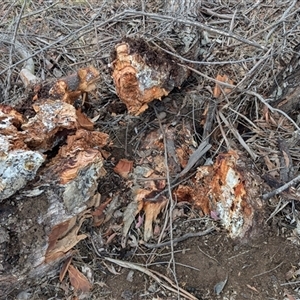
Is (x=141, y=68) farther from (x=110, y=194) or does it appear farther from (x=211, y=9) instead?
(x=211, y=9)

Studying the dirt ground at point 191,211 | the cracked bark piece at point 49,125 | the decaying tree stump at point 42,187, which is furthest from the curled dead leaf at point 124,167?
the cracked bark piece at point 49,125

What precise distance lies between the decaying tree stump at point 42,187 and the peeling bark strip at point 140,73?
12.2 inches

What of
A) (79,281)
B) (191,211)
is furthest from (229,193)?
(79,281)

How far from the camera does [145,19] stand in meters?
2.88

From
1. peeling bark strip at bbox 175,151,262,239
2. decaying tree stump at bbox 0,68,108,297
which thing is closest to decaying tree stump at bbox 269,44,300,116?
peeling bark strip at bbox 175,151,262,239

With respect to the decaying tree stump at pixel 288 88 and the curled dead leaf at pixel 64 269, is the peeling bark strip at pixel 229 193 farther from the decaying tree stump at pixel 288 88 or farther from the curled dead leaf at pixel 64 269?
the curled dead leaf at pixel 64 269

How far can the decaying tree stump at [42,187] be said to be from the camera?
1710mm

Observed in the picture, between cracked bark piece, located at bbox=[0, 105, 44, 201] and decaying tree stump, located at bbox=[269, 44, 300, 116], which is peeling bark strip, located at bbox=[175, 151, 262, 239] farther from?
cracked bark piece, located at bbox=[0, 105, 44, 201]

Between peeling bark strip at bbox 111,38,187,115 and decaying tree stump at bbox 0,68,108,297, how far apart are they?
0.31 metres

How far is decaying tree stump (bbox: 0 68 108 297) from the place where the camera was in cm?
171

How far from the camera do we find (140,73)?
6.71 ft

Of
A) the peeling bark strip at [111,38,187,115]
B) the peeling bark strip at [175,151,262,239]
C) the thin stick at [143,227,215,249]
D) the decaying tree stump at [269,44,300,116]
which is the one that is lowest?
the thin stick at [143,227,215,249]

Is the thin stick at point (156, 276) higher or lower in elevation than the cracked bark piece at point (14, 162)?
lower

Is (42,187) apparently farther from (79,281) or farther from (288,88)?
(288,88)
